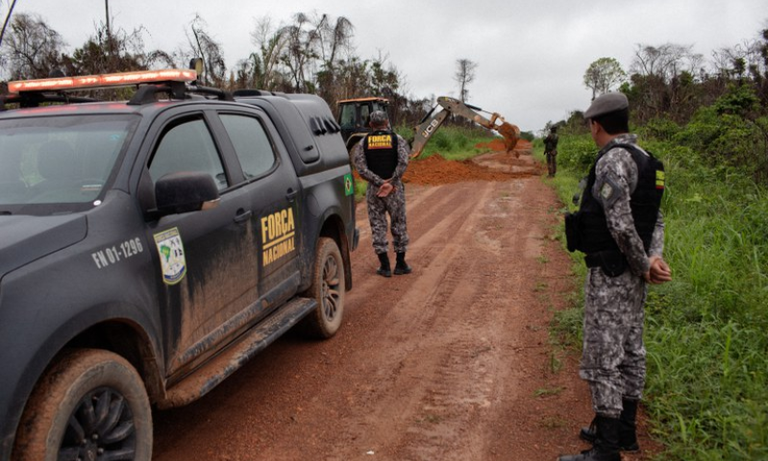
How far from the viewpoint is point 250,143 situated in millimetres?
4324

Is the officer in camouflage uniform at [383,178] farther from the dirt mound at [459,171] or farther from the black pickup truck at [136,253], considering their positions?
the dirt mound at [459,171]

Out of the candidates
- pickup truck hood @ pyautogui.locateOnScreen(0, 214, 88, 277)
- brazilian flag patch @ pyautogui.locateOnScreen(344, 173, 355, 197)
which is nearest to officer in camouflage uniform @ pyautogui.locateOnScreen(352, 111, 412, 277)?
brazilian flag patch @ pyautogui.locateOnScreen(344, 173, 355, 197)

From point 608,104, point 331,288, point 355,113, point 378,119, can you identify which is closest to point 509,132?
point 355,113

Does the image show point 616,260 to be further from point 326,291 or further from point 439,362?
point 326,291

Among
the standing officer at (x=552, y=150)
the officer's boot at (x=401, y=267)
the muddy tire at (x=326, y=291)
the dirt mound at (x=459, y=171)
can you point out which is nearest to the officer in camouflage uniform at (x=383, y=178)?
the officer's boot at (x=401, y=267)

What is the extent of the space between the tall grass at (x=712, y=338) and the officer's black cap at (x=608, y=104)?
1625 millimetres

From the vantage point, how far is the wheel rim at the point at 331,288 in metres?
5.22

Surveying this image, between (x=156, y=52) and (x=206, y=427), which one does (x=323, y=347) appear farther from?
(x=156, y=52)

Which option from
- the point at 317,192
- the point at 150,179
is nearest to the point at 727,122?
the point at 317,192

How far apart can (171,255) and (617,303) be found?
2.30 m

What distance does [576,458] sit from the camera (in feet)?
10.9

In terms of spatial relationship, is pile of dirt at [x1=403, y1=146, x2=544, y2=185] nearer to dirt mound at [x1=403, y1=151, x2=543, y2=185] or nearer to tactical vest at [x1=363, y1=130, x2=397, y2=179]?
dirt mound at [x1=403, y1=151, x2=543, y2=185]

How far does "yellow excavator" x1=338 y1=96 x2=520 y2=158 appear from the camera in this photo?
19344mm

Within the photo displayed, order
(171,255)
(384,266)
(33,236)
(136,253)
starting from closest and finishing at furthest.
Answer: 1. (33,236)
2. (136,253)
3. (171,255)
4. (384,266)
